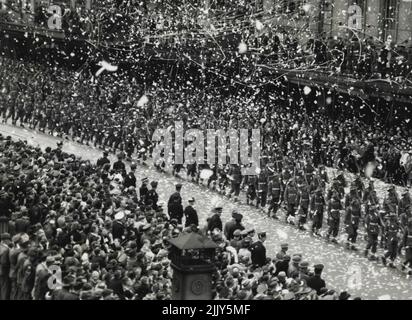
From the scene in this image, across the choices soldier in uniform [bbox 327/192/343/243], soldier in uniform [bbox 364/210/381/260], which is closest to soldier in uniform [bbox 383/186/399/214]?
soldier in uniform [bbox 364/210/381/260]

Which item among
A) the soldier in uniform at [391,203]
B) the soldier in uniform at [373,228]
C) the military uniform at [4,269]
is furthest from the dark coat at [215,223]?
the military uniform at [4,269]

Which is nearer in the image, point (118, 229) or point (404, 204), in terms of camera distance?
point (118, 229)

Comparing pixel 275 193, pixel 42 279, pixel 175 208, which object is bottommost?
pixel 42 279

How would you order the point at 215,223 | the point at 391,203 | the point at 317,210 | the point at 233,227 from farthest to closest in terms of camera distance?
the point at 317,210
the point at 391,203
the point at 215,223
the point at 233,227

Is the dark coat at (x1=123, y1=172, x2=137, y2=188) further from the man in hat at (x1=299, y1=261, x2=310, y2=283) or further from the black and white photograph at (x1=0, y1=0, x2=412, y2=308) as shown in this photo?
the man in hat at (x1=299, y1=261, x2=310, y2=283)

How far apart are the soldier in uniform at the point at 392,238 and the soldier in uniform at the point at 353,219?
916mm

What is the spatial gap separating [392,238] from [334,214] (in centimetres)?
187

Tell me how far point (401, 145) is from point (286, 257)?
11268 millimetres

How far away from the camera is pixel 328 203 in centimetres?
2020

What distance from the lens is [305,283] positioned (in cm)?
1415

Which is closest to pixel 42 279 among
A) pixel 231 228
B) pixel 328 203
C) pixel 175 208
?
pixel 231 228

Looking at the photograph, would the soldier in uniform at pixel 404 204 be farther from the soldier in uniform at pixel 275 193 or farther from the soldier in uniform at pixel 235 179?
the soldier in uniform at pixel 235 179

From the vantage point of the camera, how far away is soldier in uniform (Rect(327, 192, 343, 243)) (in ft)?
65.5

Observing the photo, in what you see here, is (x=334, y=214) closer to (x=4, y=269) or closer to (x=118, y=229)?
(x=118, y=229)
